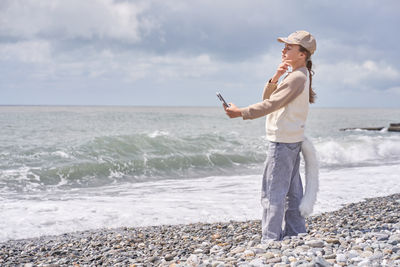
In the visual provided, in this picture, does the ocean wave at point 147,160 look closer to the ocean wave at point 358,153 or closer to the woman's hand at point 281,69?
the ocean wave at point 358,153

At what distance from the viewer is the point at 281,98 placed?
134 inches

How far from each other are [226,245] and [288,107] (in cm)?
172

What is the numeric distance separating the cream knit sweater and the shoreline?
98cm

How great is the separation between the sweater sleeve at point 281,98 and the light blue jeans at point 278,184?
1.30 ft

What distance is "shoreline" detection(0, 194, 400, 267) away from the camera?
3045mm

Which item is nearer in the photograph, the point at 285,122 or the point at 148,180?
the point at 285,122

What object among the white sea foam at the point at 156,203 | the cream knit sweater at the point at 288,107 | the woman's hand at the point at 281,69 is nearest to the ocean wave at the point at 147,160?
the white sea foam at the point at 156,203

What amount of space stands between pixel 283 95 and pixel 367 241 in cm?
149

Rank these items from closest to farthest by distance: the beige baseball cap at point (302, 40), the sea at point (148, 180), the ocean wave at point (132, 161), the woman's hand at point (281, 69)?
the beige baseball cap at point (302, 40)
the woman's hand at point (281, 69)
the sea at point (148, 180)
the ocean wave at point (132, 161)

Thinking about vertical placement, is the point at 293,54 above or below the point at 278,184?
above

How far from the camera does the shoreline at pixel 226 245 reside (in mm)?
3045

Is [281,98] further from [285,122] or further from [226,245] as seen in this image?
[226,245]

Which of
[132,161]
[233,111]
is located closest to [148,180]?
[132,161]

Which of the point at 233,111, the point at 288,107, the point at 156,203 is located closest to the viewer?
the point at 233,111
